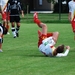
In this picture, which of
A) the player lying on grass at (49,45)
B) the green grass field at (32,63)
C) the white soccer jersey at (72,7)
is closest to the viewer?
the green grass field at (32,63)

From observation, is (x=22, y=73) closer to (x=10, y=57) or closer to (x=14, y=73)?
(x=14, y=73)

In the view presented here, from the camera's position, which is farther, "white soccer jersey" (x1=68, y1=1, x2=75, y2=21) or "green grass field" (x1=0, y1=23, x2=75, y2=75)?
"white soccer jersey" (x1=68, y1=1, x2=75, y2=21)

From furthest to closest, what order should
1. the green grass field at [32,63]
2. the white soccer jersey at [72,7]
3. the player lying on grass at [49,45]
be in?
the white soccer jersey at [72,7] < the player lying on grass at [49,45] < the green grass field at [32,63]

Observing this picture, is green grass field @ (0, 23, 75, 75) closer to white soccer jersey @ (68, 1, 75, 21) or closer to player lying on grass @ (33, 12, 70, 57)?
player lying on grass @ (33, 12, 70, 57)

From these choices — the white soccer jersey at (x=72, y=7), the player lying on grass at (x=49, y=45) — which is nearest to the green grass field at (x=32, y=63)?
the player lying on grass at (x=49, y=45)

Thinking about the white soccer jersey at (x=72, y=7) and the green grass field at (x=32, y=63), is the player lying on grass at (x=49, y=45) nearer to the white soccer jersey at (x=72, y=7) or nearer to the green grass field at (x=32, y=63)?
the green grass field at (x=32, y=63)

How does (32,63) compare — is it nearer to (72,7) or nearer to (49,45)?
(49,45)

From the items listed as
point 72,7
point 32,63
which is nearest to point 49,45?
point 32,63

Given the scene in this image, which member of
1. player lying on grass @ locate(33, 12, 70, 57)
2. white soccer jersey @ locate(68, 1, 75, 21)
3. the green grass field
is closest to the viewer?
the green grass field

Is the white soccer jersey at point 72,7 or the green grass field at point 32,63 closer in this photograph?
the green grass field at point 32,63

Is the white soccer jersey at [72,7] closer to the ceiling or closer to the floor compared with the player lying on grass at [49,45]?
closer to the ceiling

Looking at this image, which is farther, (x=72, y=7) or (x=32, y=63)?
(x=72, y=7)

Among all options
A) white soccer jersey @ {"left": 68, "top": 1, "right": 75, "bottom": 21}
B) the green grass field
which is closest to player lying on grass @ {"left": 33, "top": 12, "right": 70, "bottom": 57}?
the green grass field

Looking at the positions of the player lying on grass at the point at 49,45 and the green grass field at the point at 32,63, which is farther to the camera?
the player lying on grass at the point at 49,45
